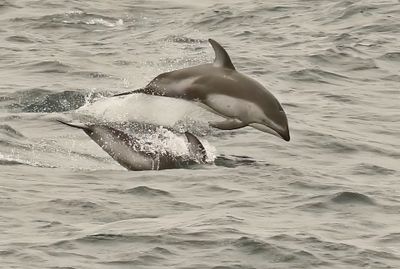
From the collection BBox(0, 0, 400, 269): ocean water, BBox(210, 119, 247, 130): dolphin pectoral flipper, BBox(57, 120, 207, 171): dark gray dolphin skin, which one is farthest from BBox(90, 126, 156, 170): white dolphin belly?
BBox(210, 119, 247, 130): dolphin pectoral flipper

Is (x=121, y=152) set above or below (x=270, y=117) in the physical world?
below

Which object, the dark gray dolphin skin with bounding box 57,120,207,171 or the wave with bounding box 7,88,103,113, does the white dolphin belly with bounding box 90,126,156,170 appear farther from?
the wave with bounding box 7,88,103,113

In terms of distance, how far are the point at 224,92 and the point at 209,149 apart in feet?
3.77

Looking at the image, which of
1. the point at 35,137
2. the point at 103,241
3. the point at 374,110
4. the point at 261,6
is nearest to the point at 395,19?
the point at 261,6

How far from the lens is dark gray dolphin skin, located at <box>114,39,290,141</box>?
14.6m

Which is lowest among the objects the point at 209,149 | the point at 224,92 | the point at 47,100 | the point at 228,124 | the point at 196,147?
the point at 47,100

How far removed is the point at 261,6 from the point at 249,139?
1222cm

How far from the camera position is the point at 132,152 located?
14625mm

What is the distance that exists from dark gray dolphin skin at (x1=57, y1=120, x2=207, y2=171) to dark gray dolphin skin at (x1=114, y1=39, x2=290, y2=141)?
456 mm

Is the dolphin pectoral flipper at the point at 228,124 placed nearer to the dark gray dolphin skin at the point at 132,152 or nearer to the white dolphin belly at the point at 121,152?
the dark gray dolphin skin at the point at 132,152

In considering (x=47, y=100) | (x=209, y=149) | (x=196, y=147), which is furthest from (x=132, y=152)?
(x=47, y=100)

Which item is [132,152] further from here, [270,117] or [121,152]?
[270,117]

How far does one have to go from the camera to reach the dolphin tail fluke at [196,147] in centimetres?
1491

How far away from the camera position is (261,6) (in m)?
28.5
